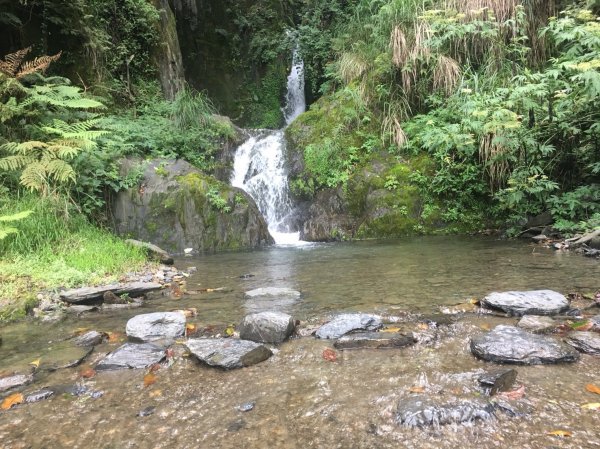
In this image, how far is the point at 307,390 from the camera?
2.16 metres

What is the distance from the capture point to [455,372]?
222cm

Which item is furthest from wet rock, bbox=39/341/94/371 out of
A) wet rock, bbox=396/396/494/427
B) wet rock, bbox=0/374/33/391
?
wet rock, bbox=396/396/494/427

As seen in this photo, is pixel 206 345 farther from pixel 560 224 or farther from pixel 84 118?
pixel 84 118

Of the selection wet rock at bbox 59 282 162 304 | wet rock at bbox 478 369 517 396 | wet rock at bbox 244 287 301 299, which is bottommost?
wet rock at bbox 478 369 517 396

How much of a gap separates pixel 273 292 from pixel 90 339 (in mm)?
1663

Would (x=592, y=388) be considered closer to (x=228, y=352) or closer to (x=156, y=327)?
(x=228, y=352)

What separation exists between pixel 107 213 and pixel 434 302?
5936mm

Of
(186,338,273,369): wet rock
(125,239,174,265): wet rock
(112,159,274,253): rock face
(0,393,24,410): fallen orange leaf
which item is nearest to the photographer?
(0,393,24,410): fallen orange leaf

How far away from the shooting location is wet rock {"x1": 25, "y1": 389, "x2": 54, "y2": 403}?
86.0 inches

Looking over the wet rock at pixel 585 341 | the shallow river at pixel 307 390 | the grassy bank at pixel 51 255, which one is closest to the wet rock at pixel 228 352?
the shallow river at pixel 307 390

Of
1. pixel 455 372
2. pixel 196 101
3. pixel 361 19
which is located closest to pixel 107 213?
pixel 196 101

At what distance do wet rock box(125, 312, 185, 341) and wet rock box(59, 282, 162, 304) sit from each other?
103 cm

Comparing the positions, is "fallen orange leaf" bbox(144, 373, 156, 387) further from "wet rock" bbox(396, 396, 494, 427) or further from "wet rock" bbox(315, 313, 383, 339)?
"wet rock" bbox(396, 396, 494, 427)

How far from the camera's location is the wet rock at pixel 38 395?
2184 mm
